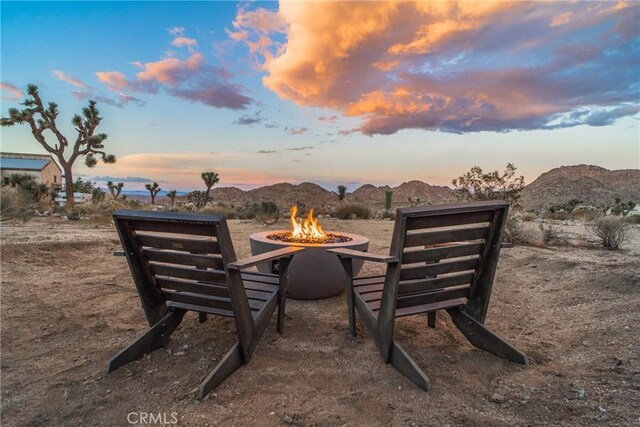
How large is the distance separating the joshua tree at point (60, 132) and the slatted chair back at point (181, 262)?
19.8 m

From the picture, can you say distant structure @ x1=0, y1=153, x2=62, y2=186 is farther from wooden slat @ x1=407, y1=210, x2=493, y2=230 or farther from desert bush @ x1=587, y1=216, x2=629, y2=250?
desert bush @ x1=587, y1=216, x2=629, y2=250

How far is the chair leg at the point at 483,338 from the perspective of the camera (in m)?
2.47

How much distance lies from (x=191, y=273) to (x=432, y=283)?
1683 mm

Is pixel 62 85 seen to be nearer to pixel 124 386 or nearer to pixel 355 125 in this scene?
pixel 355 125

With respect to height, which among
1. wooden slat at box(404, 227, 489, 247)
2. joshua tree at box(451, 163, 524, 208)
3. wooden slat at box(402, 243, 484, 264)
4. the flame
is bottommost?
the flame

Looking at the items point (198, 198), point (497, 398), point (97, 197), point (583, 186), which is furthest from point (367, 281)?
point (583, 186)

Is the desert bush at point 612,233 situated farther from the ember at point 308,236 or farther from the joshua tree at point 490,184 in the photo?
the ember at point 308,236

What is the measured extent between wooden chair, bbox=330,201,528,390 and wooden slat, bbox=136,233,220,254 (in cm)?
101

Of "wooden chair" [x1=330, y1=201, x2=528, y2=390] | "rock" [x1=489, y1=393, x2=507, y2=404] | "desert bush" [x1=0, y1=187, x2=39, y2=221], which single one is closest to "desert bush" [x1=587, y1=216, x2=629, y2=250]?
"wooden chair" [x1=330, y1=201, x2=528, y2=390]

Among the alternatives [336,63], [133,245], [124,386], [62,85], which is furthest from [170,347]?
[62,85]

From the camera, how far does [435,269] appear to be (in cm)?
230

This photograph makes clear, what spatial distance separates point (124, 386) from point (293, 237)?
7.36 ft

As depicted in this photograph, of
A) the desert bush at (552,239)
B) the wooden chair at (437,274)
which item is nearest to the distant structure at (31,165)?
the desert bush at (552,239)

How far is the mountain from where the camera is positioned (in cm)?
3525
